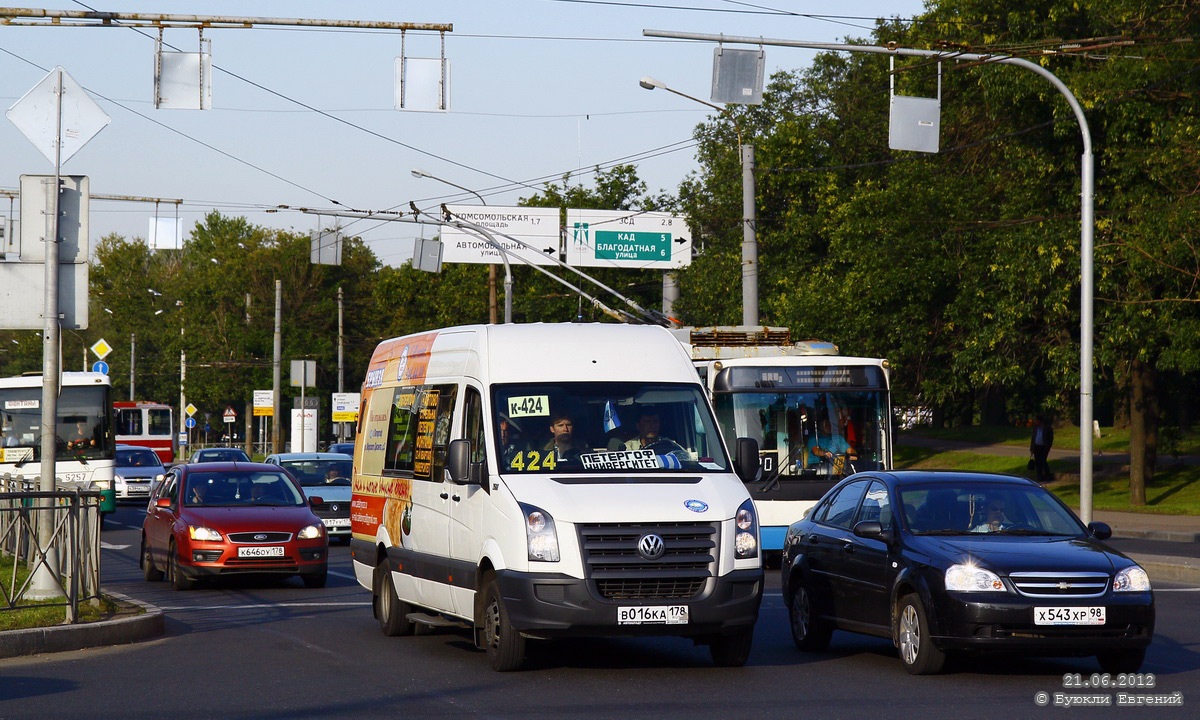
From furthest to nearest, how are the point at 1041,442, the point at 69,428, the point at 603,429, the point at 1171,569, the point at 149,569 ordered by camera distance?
the point at 1041,442 < the point at 69,428 < the point at 149,569 < the point at 1171,569 < the point at 603,429

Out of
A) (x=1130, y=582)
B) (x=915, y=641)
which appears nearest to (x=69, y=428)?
(x=915, y=641)

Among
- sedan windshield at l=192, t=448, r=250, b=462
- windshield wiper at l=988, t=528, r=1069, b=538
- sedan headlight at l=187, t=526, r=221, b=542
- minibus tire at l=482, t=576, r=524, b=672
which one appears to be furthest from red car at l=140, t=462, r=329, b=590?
sedan windshield at l=192, t=448, r=250, b=462

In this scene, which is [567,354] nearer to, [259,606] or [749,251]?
[259,606]

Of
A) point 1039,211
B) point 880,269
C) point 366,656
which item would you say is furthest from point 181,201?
point 366,656

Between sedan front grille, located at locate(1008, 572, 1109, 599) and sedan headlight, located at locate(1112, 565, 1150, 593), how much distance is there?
0.35 ft

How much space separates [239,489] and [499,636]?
943cm

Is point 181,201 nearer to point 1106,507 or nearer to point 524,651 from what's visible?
point 1106,507

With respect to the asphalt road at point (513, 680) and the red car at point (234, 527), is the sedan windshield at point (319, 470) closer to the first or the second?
the red car at point (234, 527)

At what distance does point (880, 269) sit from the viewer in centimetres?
3759

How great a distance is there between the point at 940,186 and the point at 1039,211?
12.4 ft

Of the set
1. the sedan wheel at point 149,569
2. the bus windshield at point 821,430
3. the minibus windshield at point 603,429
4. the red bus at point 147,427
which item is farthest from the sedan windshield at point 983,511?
the red bus at point 147,427

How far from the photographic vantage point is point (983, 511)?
1108cm

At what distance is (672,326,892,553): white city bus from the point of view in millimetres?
19906

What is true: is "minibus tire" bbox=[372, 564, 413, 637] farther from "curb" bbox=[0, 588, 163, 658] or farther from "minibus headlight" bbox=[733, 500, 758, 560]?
"minibus headlight" bbox=[733, 500, 758, 560]
